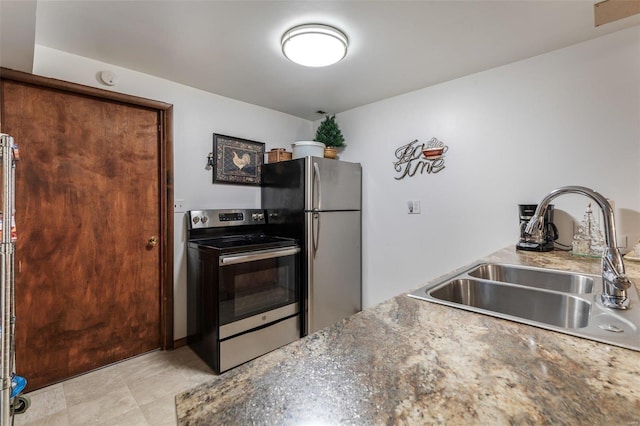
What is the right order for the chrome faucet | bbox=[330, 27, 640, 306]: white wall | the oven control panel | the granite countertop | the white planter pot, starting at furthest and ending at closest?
the white planter pot < the oven control panel < bbox=[330, 27, 640, 306]: white wall < the chrome faucet < the granite countertop

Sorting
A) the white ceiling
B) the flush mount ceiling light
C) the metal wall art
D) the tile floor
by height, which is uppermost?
the white ceiling

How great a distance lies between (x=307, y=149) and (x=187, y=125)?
107 cm

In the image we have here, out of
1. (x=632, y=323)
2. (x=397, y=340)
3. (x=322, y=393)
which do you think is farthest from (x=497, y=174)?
(x=322, y=393)

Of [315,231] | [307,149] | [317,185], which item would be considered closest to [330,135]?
[307,149]

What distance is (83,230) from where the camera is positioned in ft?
6.57

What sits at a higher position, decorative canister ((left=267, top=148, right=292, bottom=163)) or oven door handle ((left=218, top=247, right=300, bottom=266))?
decorative canister ((left=267, top=148, right=292, bottom=163))

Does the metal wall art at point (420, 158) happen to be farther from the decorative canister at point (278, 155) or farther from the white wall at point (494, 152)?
the decorative canister at point (278, 155)

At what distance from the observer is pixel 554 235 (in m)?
1.92

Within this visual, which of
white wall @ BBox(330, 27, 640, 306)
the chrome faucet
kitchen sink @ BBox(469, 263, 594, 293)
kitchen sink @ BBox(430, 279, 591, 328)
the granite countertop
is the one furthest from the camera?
white wall @ BBox(330, 27, 640, 306)

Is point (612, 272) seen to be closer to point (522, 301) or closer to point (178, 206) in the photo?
point (522, 301)

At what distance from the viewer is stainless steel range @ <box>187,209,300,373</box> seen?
6.61 ft

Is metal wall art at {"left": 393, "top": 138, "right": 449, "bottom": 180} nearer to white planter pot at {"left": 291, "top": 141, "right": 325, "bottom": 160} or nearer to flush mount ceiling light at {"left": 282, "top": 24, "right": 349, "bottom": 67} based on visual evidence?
white planter pot at {"left": 291, "top": 141, "right": 325, "bottom": 160}

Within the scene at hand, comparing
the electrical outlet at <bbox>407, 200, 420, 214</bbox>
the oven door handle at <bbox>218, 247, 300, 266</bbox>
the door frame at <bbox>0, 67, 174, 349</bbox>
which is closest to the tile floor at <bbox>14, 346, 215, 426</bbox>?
the door frame at <bbox>0, 67, 174, 349</bbox>

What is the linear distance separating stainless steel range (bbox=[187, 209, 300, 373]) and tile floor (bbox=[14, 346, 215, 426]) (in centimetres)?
21
